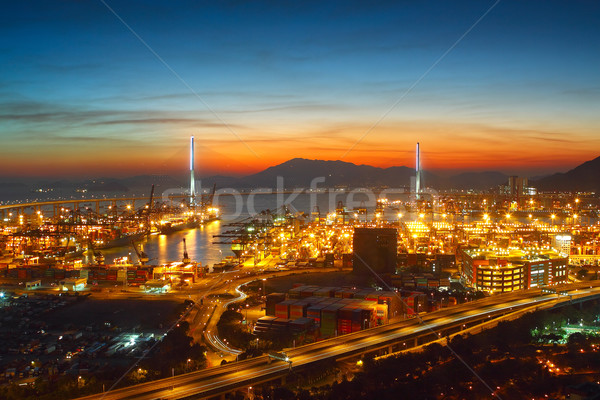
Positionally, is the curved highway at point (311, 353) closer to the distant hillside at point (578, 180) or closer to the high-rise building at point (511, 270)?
the high-rise building at point (511, 270)

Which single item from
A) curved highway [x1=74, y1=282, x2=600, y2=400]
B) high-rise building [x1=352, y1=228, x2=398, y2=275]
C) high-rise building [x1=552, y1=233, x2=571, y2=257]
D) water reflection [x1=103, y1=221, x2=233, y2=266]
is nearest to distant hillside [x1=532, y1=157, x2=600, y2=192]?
high-rise building [x1=552, y1=233, x2=571, y2=257]

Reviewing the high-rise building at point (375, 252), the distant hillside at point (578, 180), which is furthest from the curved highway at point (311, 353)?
the distant hillside at point (578, 180)

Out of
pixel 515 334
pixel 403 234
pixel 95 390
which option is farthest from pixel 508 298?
pixel 403 234

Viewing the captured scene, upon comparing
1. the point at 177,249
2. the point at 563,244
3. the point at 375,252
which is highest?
the point at 375,252

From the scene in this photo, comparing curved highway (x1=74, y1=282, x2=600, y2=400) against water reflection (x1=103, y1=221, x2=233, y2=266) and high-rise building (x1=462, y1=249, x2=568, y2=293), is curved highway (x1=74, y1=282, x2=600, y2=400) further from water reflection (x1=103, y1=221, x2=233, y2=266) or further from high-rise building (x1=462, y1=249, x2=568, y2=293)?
water reflection (x1=103, y1=221, x2=233, y2=266)

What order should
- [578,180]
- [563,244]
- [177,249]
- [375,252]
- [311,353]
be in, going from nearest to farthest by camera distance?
[311,353] → [375,252] → [563,244] → [177,249] → [578,180]

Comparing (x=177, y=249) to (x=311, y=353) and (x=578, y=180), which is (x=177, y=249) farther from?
(x=578, y=180)

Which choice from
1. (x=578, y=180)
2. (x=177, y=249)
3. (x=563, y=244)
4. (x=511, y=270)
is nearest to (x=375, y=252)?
(x=511, y=270)
